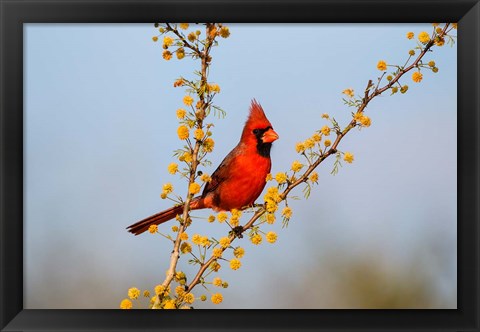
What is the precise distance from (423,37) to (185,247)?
1.27m

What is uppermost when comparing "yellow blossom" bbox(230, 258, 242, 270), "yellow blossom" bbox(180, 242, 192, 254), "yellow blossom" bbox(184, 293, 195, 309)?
"yellow blossom" bbox(180, 242, 192, 254)

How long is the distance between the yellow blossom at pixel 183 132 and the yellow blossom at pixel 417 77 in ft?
3.18

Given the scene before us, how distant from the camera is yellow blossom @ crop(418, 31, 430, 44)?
2.64 meters

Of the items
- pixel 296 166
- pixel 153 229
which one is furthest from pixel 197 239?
pixel 296 166

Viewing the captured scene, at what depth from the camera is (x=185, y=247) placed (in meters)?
2.42

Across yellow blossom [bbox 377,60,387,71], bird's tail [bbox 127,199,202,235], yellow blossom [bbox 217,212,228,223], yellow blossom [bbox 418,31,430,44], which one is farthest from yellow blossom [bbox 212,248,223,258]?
yellow blossom [bbox 418,31,430,44]

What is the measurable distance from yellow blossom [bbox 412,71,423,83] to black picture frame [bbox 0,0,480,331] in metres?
0.15

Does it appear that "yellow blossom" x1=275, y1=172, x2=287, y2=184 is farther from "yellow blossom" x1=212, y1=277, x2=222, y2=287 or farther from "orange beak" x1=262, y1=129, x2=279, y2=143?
"yellow blossom" x1=212, y1=277, x2=222, y2=287

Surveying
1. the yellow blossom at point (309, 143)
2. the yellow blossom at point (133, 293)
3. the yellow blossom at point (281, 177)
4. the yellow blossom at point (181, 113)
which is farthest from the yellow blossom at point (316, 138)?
the yellow blossom at point (133, 293)

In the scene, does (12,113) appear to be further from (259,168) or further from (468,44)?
(468,44)
